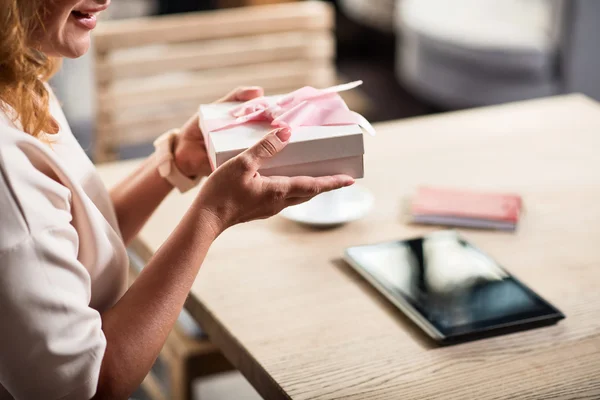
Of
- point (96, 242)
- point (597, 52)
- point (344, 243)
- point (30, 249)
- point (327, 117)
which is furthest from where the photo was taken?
point (597, 52)

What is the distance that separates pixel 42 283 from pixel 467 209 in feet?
2.46

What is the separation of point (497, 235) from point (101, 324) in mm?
665

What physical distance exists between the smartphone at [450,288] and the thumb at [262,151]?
10.6 inches

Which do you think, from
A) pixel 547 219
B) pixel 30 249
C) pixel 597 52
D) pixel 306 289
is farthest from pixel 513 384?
pixel 597 52

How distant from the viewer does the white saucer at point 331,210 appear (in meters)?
1.39

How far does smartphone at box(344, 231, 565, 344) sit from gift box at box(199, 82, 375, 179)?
176mm

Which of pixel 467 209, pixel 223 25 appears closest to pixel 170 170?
pixel 467 209

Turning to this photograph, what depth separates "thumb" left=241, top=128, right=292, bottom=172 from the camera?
103 centimetres

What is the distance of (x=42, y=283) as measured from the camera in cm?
89

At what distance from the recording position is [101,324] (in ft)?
3.19

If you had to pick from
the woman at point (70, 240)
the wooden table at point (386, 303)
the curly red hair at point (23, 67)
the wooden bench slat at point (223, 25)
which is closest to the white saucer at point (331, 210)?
the wooden table at point (386, 303)

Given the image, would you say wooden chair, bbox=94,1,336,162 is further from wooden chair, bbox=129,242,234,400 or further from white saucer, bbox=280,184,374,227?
white saucer, bbox=280,184,374,227

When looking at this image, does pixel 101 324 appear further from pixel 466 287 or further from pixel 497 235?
pixel 497 235

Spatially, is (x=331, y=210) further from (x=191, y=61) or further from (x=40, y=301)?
(x=191, y=61)
